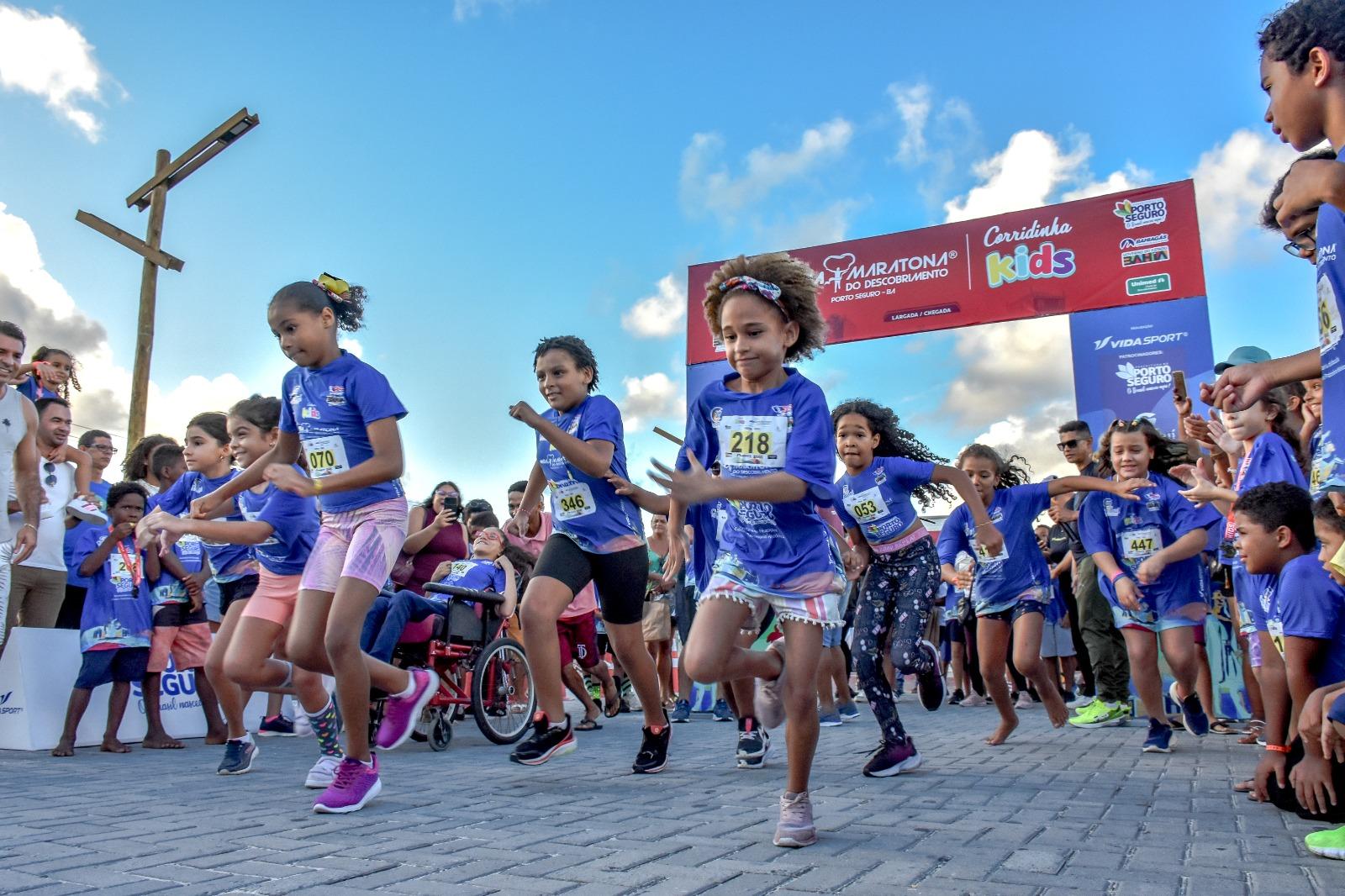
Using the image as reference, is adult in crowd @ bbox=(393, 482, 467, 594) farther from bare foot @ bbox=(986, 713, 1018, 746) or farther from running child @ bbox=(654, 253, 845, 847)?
running child @ bbox=(654, 253, 845, 847)

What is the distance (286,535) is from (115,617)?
2902 millimetres

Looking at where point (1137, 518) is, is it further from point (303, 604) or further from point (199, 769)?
point (199, 769)

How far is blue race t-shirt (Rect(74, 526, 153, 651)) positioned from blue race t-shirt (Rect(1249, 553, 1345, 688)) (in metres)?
6.69

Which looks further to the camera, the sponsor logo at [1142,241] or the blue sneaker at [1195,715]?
the sponsor logo at [1142,241]

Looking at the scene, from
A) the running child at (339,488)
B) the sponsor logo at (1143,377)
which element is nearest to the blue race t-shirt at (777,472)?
the running child at (339,488)

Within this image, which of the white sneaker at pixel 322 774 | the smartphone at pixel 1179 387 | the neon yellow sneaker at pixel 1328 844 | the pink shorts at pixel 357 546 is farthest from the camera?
the white sneaker at pixel 322 774

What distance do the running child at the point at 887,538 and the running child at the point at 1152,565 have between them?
1160mm

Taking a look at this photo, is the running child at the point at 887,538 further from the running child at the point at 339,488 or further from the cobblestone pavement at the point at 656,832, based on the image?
the running child at the point at 339,488

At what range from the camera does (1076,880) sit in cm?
271

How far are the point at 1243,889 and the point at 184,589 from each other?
7.08 meters

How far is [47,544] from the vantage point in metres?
7.06

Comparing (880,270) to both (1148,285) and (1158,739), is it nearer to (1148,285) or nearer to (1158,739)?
(1148,285)

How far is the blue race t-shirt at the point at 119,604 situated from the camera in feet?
22.6

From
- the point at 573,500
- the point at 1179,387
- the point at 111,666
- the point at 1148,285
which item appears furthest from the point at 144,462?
the point at 1148,285
